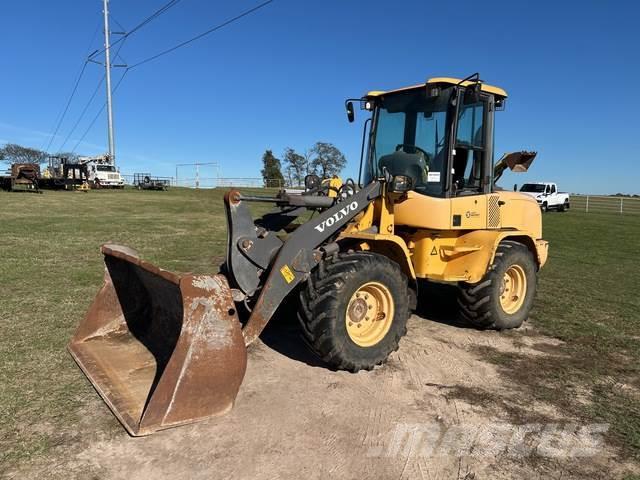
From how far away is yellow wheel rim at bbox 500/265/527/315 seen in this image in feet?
20.8

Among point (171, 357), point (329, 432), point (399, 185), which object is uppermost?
Answer: point (399, 185)

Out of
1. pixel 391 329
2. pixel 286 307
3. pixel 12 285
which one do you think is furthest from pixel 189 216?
pixel 391 329

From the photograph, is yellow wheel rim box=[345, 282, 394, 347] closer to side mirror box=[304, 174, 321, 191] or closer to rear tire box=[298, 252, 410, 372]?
rear tire box=[298, 252, 410, 372]

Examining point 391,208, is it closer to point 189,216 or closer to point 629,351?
point 629,351

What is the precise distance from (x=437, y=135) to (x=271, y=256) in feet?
8.03

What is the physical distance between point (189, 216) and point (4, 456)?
18.1 m

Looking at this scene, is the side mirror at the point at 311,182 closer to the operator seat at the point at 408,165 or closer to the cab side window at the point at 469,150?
the operator seat at the point at 408,165

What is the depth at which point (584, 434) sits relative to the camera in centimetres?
374

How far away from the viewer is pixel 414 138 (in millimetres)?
5906

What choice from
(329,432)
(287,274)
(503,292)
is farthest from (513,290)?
(329,432)

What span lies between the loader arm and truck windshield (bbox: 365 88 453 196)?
140 cm

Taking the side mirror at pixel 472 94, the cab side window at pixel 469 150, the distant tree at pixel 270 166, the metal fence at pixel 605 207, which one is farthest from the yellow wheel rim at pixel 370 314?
the distant tree at pixel 270 166

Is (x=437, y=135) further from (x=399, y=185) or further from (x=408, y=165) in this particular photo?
(x=399, y=185)

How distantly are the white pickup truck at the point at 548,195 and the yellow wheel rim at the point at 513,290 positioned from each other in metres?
30.4
